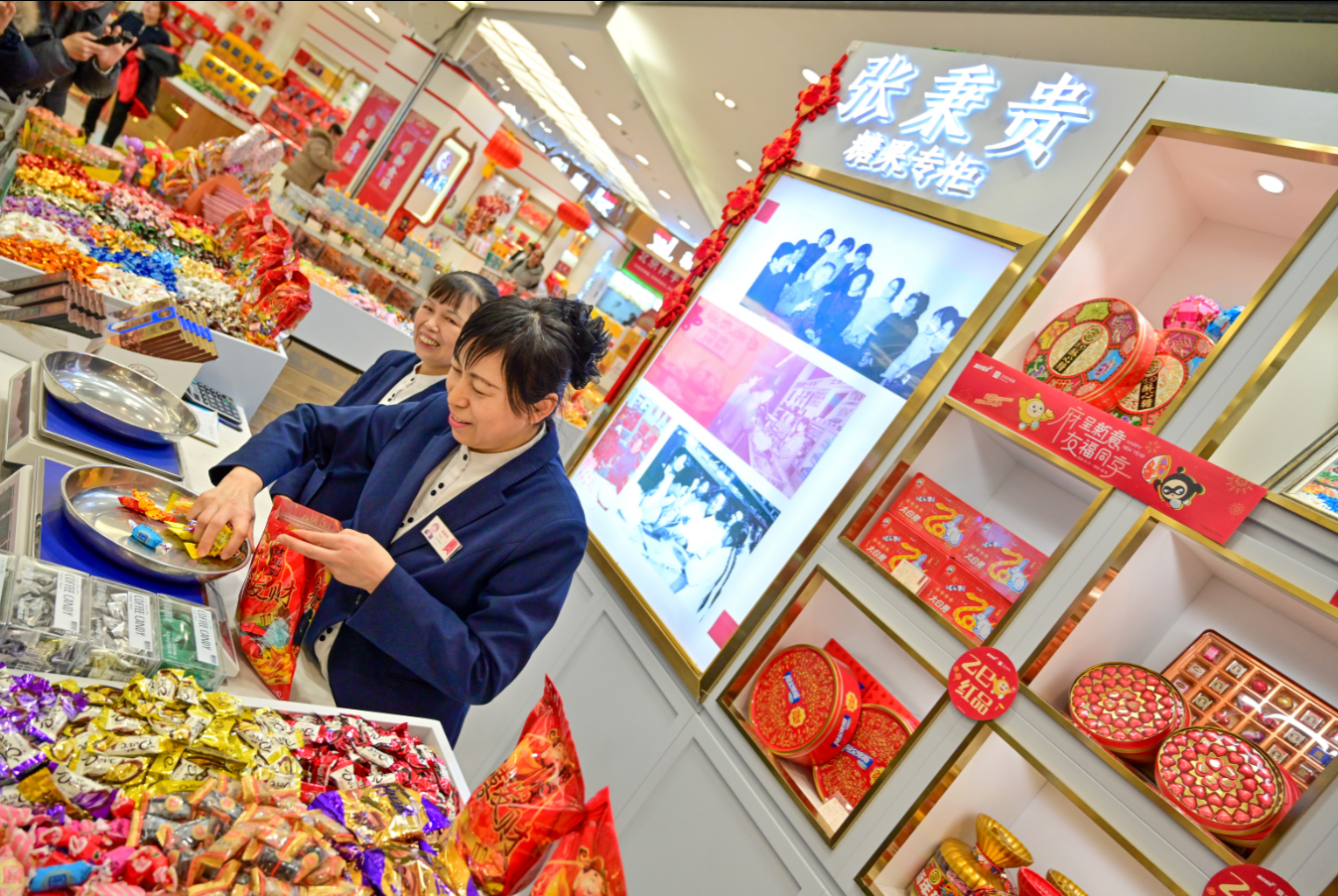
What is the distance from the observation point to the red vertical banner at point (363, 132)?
42.3ft

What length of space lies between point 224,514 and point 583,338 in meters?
0.78

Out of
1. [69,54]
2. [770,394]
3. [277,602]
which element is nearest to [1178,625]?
[770,394]

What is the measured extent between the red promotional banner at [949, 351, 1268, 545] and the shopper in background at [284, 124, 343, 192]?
27.4ft

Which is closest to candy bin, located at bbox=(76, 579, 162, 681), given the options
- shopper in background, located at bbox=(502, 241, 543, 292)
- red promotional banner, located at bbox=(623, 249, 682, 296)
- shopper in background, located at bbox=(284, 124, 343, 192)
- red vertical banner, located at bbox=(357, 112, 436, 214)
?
shopper in background, located at bbox=(284, 124, 343, 192)

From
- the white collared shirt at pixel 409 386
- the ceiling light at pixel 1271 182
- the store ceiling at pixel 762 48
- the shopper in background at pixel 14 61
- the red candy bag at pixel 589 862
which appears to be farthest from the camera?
the shopper in background at pixel 14 61

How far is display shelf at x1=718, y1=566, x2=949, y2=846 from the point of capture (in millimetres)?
2057

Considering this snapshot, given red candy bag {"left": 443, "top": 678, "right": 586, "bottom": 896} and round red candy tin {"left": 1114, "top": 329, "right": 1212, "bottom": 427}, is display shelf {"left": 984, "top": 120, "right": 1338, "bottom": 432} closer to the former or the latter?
round red candy tin {"left": 1114, "top": 329, "right": 1212, "bottom": 427}

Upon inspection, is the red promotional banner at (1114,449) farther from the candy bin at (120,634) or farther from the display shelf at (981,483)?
the candy bin at (120,634)

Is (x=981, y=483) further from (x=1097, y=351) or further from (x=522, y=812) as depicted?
(x=522, y=812)

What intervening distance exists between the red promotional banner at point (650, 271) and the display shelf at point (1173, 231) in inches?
709

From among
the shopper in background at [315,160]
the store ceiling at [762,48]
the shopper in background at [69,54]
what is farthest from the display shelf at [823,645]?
the shopper in background at [315,160]

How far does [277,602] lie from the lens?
1.35 metres

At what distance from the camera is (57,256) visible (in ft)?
8.73

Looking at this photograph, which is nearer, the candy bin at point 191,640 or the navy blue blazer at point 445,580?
the candy bin at point 191,640
